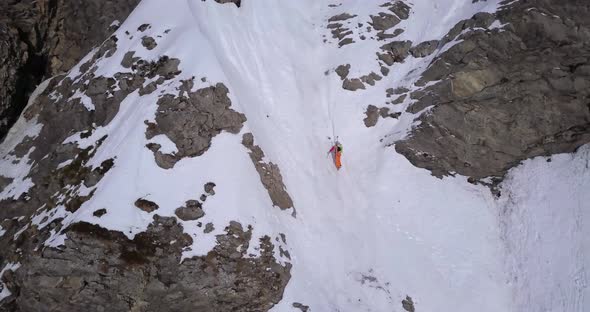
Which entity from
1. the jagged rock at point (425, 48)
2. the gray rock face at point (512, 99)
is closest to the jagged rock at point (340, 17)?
Answer: the jagged rock at point (425, 48)

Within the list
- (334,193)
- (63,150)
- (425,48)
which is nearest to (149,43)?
(63,150)

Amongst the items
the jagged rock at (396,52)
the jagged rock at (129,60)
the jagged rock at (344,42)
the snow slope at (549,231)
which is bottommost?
the snow slope at (549,231)

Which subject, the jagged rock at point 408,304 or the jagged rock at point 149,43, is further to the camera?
the jagged rock at point 149,43

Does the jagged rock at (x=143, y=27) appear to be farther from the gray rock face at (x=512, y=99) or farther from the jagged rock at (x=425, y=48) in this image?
the jagged rock at (x=425, y=48)

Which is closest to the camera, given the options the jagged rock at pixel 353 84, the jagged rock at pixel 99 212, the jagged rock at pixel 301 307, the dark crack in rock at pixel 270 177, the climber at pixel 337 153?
the jagged rock at pixel 301 307

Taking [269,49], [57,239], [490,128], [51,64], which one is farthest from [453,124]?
[51,64]

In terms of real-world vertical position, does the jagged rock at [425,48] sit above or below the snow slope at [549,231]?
above

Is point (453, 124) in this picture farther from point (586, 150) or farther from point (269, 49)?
point (269, 49)
